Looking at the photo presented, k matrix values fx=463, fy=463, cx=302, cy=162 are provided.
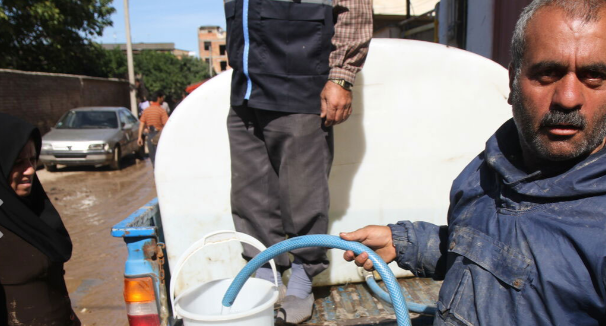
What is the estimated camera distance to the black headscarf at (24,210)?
1.84 metres

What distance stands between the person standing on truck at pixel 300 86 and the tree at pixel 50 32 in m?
14.3

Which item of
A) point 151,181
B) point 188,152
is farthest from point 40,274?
point 151,181

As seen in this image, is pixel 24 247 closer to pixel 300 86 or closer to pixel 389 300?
pixel 300 86

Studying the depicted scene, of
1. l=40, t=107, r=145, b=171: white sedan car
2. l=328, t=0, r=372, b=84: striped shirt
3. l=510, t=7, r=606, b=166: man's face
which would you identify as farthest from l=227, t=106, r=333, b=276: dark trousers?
l=40, t=107, r=145, b=171: white sedan car

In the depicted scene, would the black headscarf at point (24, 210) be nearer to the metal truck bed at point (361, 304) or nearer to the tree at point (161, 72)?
the metal truck bed at point (361, 304)

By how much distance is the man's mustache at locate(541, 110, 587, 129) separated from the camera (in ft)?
3.36

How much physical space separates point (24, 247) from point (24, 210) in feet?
0.49

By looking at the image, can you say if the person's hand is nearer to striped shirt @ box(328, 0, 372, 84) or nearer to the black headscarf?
striped shirt @ box(328, 0, 372, 84)

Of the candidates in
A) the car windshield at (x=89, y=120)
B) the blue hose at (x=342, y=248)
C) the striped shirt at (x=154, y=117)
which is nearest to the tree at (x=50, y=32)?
the car windshield at (x=89, y=120)

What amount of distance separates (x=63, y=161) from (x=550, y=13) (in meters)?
10.6

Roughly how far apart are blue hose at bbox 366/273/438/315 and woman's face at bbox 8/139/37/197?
1.59 m

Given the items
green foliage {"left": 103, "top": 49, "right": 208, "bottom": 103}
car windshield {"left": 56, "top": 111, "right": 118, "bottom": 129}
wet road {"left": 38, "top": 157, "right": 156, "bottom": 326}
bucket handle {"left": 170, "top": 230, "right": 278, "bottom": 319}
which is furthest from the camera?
green foliage {"left": 103, "top": 49, "right": 208, "bottom": 103}

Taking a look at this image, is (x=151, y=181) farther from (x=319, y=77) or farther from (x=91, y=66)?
(x=91, y=66)

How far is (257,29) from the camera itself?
2.07 meters
